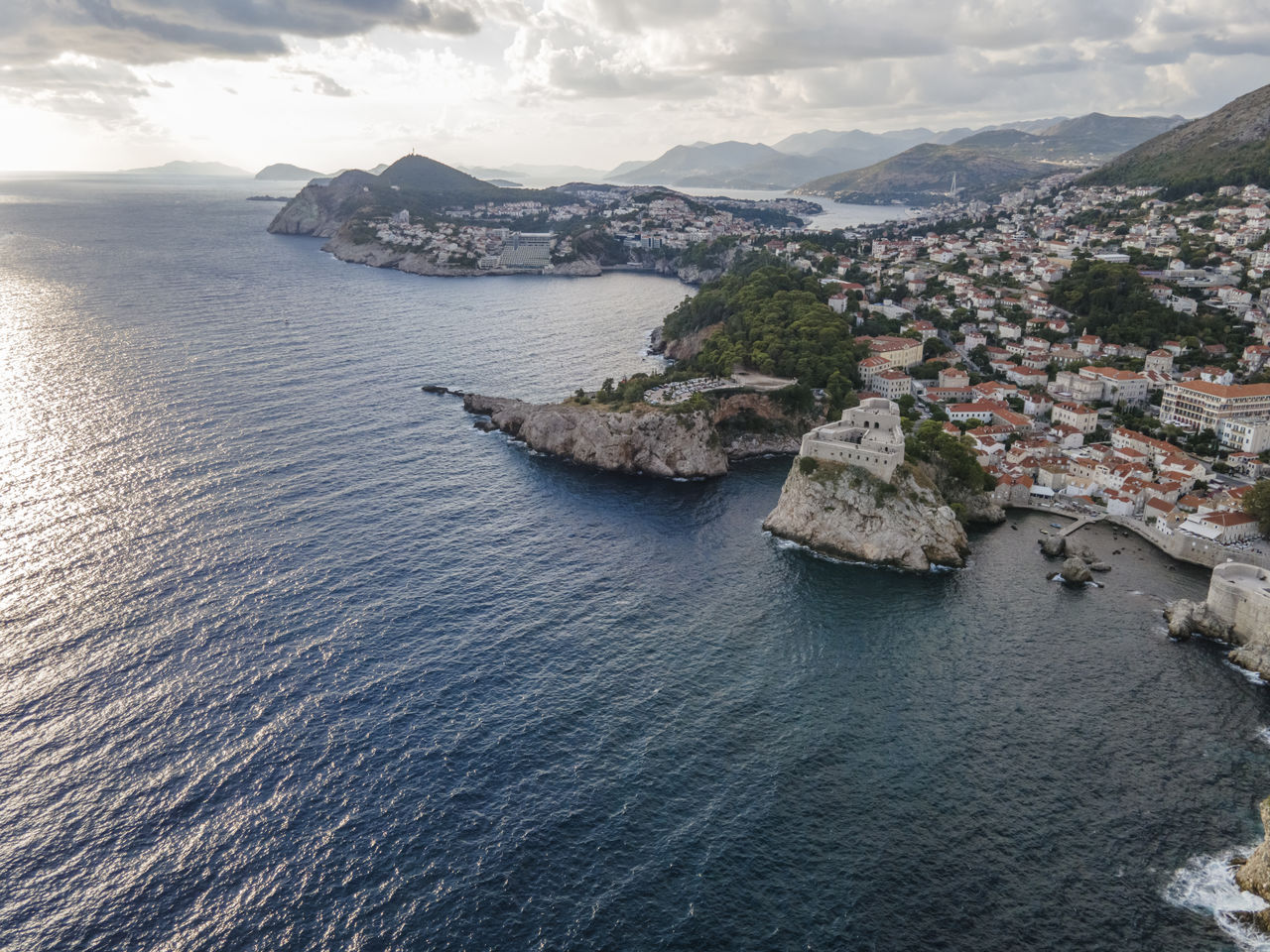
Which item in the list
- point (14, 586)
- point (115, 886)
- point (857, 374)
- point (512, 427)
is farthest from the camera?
point (857, 374)

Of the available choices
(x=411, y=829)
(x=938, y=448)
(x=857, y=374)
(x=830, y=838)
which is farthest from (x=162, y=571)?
(x=857, y=374)

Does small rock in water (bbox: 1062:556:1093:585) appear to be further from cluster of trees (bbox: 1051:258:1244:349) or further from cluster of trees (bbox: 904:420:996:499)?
cluster of trees (bbox: 1051:258:1244:349)

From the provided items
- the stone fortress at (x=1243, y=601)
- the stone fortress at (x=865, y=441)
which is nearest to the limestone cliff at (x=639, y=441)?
the stone fortress at (x=865, y=441)

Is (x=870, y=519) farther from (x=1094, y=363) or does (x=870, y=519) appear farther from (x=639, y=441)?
(x=1094, y=363)

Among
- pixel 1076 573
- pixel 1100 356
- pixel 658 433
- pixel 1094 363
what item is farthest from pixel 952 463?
pixel 1100 356

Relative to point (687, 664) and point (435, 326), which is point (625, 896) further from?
point (435, 326)

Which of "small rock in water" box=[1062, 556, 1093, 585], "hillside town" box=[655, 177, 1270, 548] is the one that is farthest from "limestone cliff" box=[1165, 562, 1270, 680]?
"hillside town" box=[655, 177, 1270, 548]
